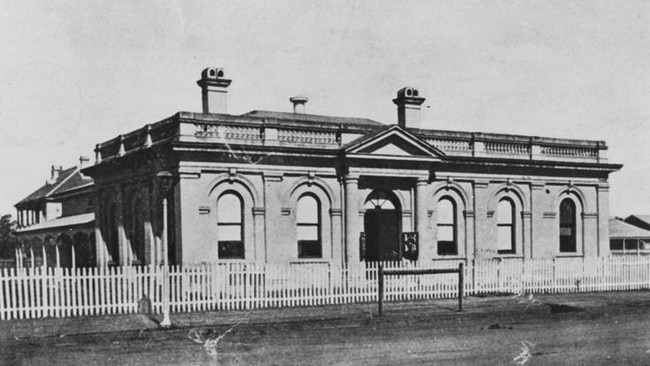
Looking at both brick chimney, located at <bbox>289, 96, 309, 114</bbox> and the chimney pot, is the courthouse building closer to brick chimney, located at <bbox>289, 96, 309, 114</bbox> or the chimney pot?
brick chimney, located at <bbox>289, 96, 309, 114</bbox>

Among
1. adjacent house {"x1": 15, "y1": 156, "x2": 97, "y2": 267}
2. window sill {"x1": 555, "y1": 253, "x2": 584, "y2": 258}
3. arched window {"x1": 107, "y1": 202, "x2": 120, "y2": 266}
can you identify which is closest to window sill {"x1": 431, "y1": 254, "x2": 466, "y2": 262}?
window sill {"x1": 555, "y1": 253, "x2": 584, "y2": 258}

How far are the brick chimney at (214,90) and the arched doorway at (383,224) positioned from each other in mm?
5389

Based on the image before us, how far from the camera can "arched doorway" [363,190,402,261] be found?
21500mm

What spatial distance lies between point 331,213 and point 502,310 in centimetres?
652

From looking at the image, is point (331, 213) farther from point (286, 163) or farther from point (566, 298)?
point (566, 298)

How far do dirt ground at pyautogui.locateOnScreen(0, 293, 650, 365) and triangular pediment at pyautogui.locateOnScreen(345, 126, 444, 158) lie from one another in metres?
6.53

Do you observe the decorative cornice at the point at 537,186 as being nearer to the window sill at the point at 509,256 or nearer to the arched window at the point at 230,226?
the window sill at the point at 509,256

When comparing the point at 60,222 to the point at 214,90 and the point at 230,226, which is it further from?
the point at 230,226

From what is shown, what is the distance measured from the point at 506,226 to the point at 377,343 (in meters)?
13.2

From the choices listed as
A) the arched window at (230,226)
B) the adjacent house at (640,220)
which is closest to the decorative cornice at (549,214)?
the arched window at (230,226)

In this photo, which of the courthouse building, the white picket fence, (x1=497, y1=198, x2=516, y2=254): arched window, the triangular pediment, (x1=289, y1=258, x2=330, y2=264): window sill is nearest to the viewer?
the white picket fence

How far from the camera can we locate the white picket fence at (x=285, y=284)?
14812mm

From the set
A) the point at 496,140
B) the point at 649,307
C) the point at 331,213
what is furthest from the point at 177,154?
the point at 649,307

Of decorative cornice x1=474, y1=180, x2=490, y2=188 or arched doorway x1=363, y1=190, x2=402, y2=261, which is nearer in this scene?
arched doorway x1=363, y1=190, x2=402, y2=261
